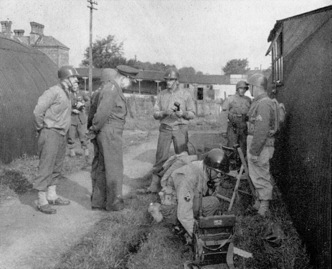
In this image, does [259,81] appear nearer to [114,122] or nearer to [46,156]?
[114,122]

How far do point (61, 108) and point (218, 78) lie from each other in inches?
1798

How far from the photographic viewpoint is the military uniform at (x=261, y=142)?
5234 mm

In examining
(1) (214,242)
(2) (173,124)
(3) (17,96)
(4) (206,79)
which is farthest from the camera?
(4) (206,79)

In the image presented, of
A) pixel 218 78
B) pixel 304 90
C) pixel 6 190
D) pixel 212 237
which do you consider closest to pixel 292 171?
pixel 304 90

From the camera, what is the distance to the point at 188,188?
3957mm

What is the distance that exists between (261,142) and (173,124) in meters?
1.84

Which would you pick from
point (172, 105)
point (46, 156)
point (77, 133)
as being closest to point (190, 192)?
point (46, 156)

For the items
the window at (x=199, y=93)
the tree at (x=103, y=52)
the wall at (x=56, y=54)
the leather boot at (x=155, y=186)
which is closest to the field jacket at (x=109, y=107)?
the leather boot at (x=155, y=186)

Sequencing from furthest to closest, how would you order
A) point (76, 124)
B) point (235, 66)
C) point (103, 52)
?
point (235, 66)
point (103, 52)
point (76, 124)

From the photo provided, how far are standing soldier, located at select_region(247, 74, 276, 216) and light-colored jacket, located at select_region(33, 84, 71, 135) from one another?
2942 millimetres

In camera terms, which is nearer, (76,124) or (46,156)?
(46,156)

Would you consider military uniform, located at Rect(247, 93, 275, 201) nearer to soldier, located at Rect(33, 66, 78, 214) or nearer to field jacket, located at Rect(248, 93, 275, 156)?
field jacket, located at Rect(248, 93, 275, 156)

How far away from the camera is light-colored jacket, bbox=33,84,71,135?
5.42 metres

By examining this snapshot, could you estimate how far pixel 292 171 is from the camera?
5.25 m
